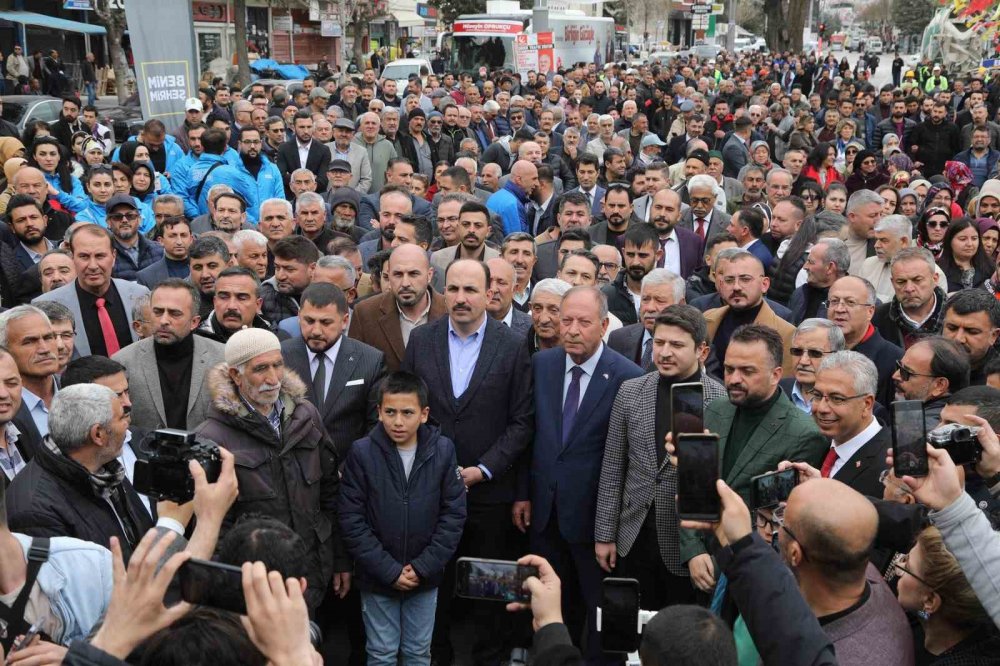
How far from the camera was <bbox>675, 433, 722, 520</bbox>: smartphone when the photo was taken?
2859 mm

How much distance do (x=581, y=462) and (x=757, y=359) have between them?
1.12 m

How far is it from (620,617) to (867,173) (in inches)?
419

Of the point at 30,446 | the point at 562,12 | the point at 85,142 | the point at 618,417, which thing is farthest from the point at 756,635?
the point at 562,12

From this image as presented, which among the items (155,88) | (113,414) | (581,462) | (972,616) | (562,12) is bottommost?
(581,462)

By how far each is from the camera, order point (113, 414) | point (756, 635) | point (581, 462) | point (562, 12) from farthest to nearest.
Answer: point (562, 12), point (581, 462), point (113, 414), point (756, 635)

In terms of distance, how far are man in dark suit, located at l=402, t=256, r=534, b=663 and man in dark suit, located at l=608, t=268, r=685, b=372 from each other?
843 mm

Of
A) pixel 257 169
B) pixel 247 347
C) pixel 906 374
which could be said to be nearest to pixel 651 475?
pixel 906 374

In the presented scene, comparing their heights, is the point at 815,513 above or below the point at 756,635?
above

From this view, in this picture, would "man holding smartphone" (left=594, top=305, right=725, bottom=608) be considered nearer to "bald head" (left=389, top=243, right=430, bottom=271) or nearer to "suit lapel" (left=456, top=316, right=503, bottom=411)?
"suit lapel" (left=456, top=316, right=503, bottom=411)

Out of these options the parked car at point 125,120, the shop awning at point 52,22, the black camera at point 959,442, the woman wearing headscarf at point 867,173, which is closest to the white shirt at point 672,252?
the woman wearing headscarf at point 867,173

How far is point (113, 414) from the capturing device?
3777mm

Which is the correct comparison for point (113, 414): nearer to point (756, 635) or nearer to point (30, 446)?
point (30, 446)

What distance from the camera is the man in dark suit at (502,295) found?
245 inches

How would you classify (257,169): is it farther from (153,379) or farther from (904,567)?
(904,567)
